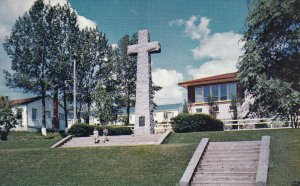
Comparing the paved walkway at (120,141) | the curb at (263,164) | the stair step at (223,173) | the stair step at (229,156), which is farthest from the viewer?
the paved walkway at (120,141)

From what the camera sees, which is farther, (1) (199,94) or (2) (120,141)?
(1) (199,94)

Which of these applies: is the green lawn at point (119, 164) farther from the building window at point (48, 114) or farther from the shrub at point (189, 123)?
the building window at point (48, 114)

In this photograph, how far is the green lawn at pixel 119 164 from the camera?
15.2 metres

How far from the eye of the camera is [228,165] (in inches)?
630

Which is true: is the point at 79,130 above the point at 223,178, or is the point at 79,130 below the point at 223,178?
above

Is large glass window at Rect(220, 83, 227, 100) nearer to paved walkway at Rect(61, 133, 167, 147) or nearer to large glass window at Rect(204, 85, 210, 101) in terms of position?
large glass window at Rect(204, 85, 210, 101)

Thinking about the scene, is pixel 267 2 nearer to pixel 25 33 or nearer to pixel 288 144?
pixel 288 144

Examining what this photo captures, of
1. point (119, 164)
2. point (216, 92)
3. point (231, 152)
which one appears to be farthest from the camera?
point (216, 92)

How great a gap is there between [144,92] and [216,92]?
17.7 m

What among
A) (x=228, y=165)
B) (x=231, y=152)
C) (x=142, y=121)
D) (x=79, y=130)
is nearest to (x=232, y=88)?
(x=142, y=121)

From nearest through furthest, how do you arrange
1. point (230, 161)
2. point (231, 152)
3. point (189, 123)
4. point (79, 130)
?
point (230, 161), point (231, 152), point (189, 123), point (79, 130)

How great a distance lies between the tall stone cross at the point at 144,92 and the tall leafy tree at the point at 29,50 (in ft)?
64.9

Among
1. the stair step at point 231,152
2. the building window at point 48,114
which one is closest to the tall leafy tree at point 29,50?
the building window at point 48,114

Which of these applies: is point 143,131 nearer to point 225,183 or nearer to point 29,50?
point 225,183
